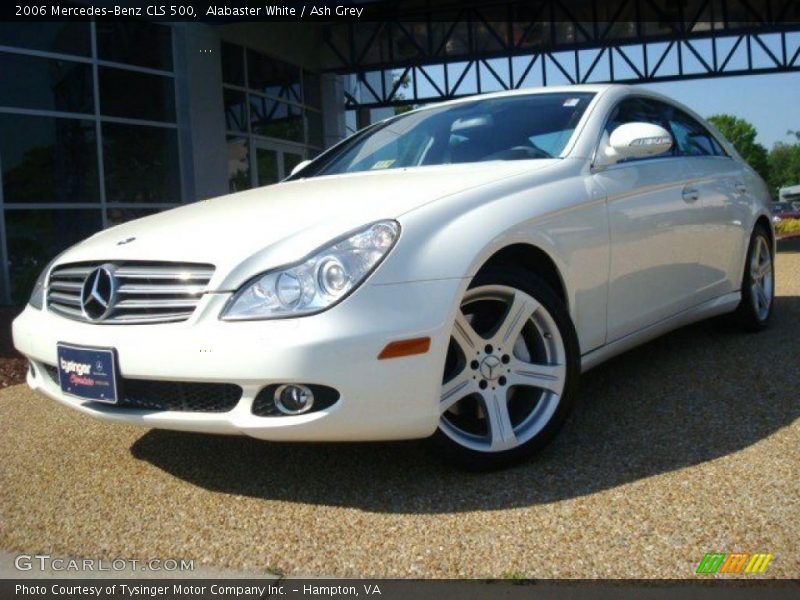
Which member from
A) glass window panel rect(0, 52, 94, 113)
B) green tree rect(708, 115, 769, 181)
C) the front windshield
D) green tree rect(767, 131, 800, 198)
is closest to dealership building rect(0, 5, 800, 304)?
glass window panel rect(0, 52, 94, 113)

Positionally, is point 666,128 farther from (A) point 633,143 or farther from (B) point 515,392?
(B) point 515,392

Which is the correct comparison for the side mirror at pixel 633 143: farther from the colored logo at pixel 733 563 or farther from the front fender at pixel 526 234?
the colored logo at pixel 733 563

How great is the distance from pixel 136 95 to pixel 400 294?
9.72 m

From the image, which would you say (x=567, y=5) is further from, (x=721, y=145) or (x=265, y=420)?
(x=265, y=420)

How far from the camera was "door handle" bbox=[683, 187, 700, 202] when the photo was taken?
13.5 feet

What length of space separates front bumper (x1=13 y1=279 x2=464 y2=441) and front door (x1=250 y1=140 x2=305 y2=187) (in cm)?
1078

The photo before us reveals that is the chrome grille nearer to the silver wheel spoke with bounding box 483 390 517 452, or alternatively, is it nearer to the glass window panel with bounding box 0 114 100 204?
the silver wheel spoke with bounding box 483 390 517 452

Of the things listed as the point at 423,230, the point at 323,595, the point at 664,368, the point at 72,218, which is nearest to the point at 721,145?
the point at 664,368

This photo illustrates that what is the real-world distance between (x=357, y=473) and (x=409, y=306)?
81 centimetres

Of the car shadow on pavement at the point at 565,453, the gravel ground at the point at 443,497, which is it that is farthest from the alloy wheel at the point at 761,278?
the gravel ground at the point at 443,497

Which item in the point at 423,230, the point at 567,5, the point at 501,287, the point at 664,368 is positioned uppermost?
the point at 567,5

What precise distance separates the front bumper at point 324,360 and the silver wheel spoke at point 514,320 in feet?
1.08

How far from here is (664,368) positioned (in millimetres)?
4406

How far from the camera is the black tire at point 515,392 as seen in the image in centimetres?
286
